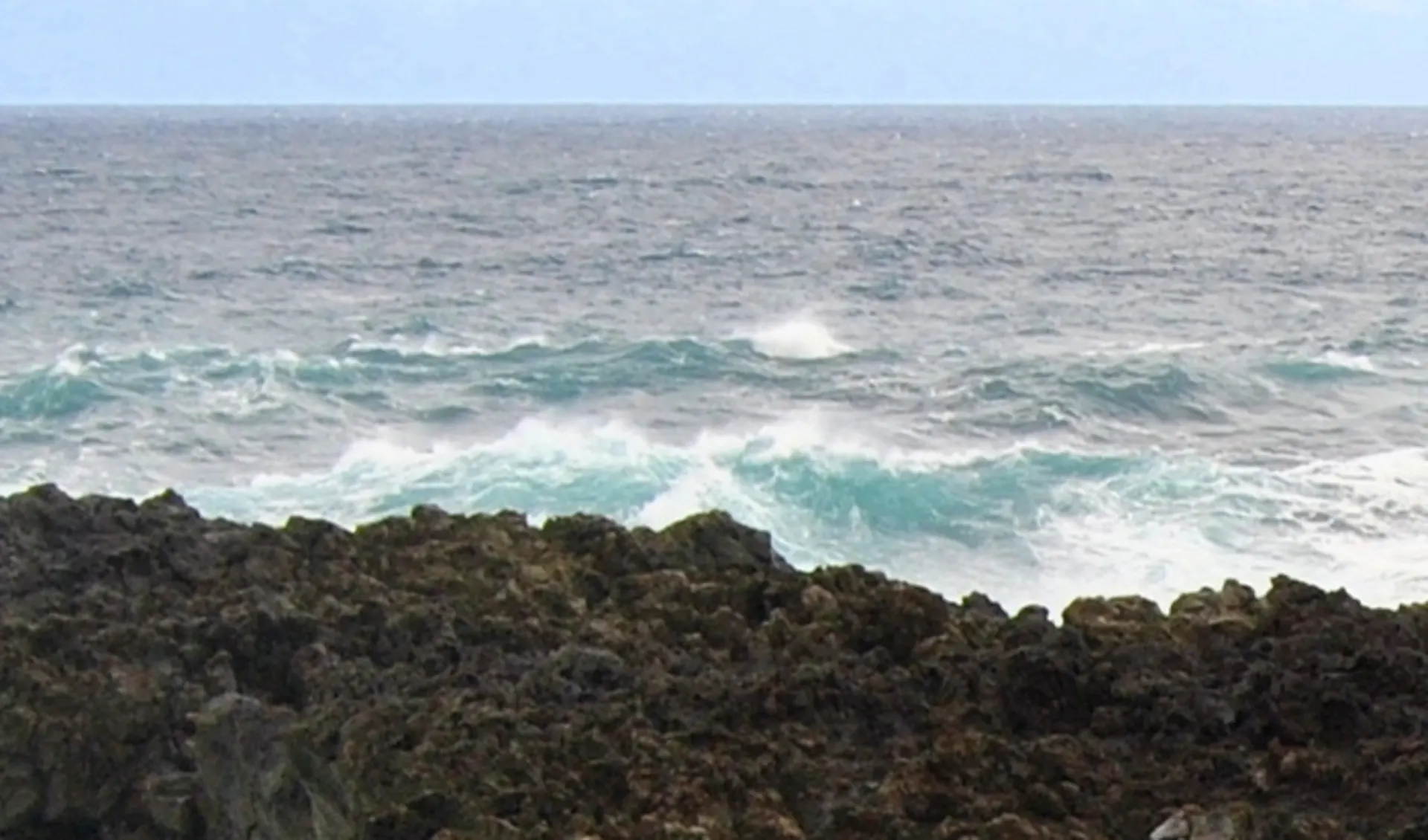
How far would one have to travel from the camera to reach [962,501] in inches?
603

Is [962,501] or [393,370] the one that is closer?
[962,501]

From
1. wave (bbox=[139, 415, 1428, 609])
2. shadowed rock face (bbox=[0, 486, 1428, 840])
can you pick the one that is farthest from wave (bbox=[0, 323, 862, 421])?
shadowed rock face (bbox=[0, 486, 1428, 840])

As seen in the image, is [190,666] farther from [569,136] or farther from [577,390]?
→ [569,136]

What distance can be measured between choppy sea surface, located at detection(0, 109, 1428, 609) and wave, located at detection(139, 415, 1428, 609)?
0.16 feet

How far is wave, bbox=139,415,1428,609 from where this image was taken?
13375mm

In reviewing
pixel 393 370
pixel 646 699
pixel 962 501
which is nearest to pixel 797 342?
pixel 393 370

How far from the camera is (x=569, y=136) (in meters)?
100

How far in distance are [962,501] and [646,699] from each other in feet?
32.1

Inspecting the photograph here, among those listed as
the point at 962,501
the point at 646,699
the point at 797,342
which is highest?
the point at 646,699

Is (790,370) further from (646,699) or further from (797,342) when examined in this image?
Result: (646,699)

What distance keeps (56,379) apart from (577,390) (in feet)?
19.3

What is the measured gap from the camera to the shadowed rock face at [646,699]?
203 inches

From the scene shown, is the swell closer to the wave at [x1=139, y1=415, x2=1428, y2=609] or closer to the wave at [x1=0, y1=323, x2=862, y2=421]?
the wave at [x1=0, y1=323, x2=862, y2=421]

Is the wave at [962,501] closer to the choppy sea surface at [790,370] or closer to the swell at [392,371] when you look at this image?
the choppy sea surface at [790,370]
